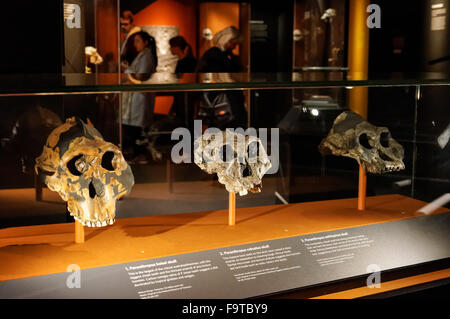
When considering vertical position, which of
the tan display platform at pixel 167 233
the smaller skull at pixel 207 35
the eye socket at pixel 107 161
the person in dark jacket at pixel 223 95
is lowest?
the tan display platform at pixel 167 233

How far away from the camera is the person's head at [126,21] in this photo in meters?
4.04

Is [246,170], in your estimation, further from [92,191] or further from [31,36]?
[31,36]

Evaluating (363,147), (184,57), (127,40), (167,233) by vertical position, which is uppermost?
(127,40)

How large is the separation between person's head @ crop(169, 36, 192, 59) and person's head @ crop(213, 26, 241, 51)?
0.70ft

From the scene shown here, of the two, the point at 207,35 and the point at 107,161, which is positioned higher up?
the point at 207,35

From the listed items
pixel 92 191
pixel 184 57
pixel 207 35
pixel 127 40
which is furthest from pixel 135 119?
pixel 92 191

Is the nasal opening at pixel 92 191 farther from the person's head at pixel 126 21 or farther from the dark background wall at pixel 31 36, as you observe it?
the person's head at pixel 126 21

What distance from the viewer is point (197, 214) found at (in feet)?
9.05

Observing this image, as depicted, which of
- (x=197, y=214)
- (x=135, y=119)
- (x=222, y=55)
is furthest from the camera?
(x=222, y=55)

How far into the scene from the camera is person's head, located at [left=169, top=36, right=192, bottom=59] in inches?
170

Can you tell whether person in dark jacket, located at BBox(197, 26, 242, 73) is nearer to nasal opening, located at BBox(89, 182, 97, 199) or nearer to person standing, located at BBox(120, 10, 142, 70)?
person standing, located at BBox(120, 10, 142, 70)

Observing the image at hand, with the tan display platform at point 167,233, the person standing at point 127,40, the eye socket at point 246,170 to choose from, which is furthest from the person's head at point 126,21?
the eye socket at point 246,170

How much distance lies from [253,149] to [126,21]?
1983mm
